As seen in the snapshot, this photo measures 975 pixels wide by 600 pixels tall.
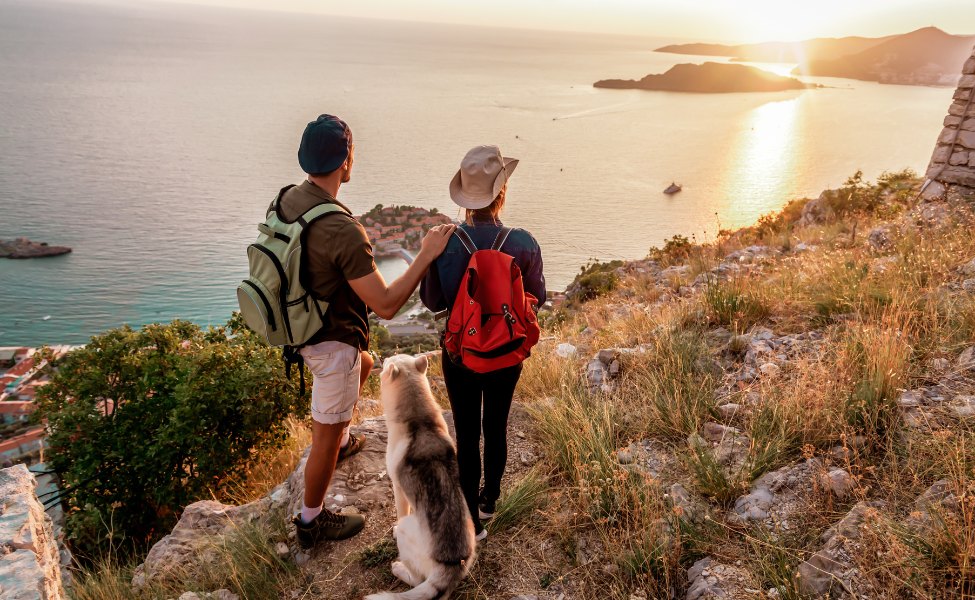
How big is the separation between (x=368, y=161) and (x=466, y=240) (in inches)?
2031

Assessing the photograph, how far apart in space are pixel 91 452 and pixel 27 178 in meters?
72.4

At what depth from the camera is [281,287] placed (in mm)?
2592

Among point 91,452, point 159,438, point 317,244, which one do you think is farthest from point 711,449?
point 91,452

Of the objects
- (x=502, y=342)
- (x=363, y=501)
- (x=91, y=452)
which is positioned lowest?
(x=91, y=452)

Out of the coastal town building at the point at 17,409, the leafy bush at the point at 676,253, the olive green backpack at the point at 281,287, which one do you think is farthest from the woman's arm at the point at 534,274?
the coastal town building at the point at 17,409

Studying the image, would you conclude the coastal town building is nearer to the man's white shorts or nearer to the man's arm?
the man's white shorts

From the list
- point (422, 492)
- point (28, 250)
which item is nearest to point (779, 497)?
point (422, 492)

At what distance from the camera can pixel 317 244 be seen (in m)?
2.52

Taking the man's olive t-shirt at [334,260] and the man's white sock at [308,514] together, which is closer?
the man's olive t-shirt at [334,260]

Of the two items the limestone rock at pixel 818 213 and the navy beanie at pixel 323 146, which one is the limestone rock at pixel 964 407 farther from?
the limestone rock at pixel 818 213

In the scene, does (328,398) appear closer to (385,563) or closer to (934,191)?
(385,563)

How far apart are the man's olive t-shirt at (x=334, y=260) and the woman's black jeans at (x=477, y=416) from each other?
55 centimetres

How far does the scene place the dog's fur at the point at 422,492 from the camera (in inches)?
96.0

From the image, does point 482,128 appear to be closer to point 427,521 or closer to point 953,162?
point 953,162
